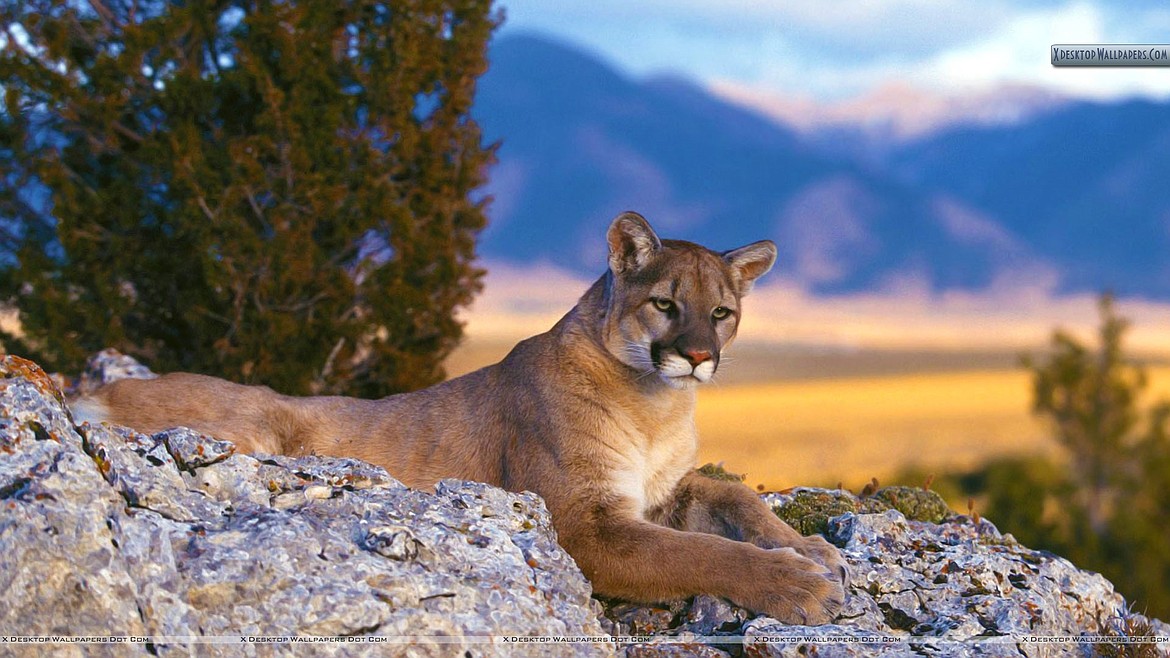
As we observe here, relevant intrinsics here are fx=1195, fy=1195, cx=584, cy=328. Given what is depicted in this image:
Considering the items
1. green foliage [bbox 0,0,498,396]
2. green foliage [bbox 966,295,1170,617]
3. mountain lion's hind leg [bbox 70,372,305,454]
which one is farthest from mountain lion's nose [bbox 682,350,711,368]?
green foliage [bbox 966,295,1170,617]

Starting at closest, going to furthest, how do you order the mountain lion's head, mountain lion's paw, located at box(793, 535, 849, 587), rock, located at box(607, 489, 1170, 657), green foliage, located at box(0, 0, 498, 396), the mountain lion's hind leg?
rock, located at box(607, 489, 1170, 657) < mountain lion's paw, located at box(793, 535, 849, 587) < the mountain lion's head < the mountain lion's hind leg < green foliage, located at box(0, 0, 498, 396)

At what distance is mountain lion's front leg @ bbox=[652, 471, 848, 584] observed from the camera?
23.9 feet

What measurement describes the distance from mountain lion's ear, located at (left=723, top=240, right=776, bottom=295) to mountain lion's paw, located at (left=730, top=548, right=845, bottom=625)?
2.46 metres

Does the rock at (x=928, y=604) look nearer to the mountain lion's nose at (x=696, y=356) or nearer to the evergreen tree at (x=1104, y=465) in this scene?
the mountain lion's nose at (x=696, y=356)

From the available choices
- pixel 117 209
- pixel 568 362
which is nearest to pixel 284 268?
pixel 117 209

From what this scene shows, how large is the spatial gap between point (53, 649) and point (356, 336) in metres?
9.74

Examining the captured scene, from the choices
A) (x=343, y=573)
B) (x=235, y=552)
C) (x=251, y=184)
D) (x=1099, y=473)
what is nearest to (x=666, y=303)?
(x=343, y=573)

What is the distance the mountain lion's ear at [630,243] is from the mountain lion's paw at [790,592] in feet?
7.84

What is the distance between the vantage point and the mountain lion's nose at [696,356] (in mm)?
7512

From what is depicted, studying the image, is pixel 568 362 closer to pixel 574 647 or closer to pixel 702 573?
pixel 702 573

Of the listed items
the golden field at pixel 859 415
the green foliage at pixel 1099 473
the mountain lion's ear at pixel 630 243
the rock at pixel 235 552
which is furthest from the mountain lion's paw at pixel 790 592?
the green foliage at pixel 1099 473

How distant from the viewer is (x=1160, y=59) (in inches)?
454

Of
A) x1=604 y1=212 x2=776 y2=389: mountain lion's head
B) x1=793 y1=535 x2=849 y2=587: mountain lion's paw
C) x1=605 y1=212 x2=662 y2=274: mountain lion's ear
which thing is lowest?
x1=793 y1=535 x2=849 y2=587: mountain lion's paw

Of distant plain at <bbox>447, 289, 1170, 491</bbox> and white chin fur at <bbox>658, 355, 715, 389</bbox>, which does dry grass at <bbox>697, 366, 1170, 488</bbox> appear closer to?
distant plain at <bbox>447, 289, 1170, 491</bbox>
